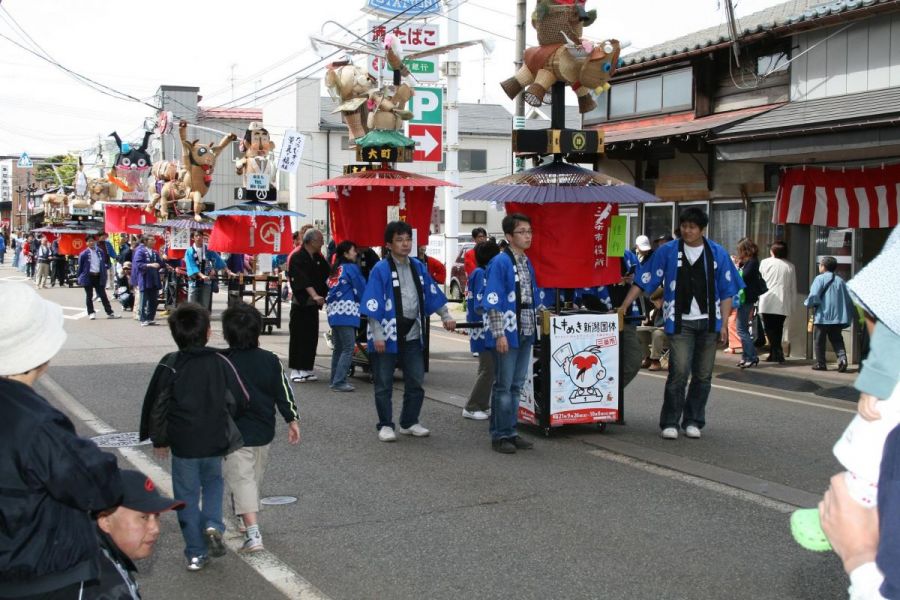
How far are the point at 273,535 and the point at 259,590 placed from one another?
2.95 ft

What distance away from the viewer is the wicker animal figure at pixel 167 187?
2366cm

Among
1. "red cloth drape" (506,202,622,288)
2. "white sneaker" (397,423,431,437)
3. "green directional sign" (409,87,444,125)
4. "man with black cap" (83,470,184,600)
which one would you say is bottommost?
"white sneaker" (397,423,431,437)

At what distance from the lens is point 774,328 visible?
1412 centimetres

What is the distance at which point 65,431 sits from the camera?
2.55m

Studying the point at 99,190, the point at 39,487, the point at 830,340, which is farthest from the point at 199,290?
the point at 99,190

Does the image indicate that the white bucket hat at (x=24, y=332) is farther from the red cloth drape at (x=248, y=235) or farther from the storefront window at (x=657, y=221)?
the storefront window at (x=657, y=221)

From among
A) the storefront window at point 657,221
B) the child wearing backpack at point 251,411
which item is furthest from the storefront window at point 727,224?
the child wearing backpack at point 251,411

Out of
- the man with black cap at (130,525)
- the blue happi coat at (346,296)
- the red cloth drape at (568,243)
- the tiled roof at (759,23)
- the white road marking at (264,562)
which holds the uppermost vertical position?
the tiled roof at (759,23)

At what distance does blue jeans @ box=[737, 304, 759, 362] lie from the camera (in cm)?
1354

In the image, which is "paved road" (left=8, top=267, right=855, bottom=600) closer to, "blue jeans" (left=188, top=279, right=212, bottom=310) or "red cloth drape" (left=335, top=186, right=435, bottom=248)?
"red cloth drape" (left=335, top=186, right=435, bottom=248)

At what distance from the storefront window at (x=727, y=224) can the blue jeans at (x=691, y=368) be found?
7851 mm

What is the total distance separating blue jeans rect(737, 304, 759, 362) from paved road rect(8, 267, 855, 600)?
3249 millimetres

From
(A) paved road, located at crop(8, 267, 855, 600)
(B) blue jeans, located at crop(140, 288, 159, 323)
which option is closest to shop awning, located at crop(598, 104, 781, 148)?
(A) paved road, located at crop(8, 267, 855, 600)

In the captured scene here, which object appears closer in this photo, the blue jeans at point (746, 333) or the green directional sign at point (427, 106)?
the blue jeans at point (746, 333)
